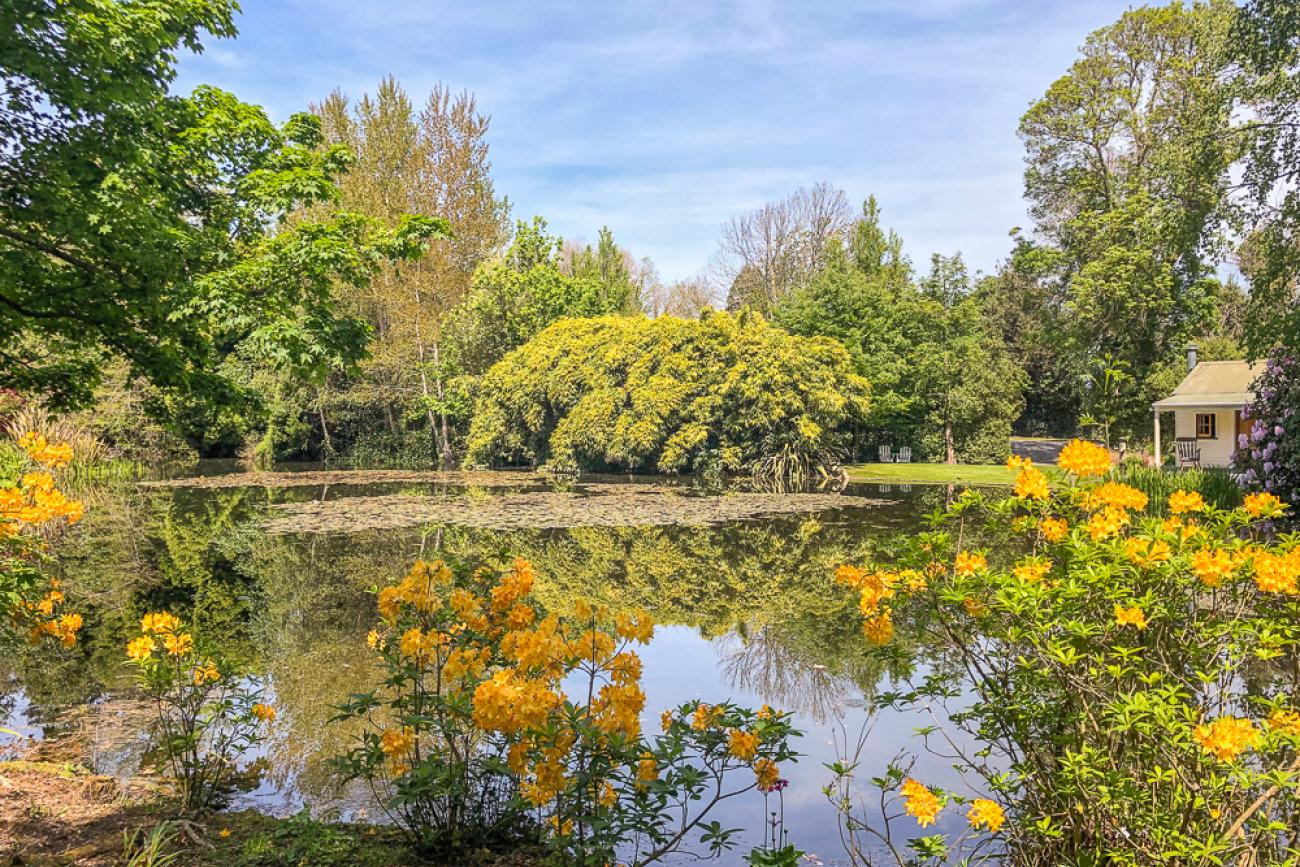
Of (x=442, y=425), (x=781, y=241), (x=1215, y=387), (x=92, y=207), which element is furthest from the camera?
(x=781, y=241)

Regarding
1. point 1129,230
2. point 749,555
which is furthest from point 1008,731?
point 1129,230

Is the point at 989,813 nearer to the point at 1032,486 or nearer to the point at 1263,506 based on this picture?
the point at 1032,486

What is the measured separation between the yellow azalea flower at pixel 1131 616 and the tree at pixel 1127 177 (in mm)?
18818

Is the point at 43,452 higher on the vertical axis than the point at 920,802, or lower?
higher

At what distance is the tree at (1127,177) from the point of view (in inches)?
745

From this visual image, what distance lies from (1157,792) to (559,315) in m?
23.9

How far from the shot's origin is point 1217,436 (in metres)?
18.2

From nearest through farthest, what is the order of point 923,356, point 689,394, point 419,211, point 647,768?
1. point 647,768
2. point 689,394
3. point 419,211
4. point 923,356

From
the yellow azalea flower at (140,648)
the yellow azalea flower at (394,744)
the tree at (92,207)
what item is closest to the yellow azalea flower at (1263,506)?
the yellow azalea flower at (394,744)

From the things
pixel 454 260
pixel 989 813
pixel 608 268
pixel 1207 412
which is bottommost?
pixel 989 813

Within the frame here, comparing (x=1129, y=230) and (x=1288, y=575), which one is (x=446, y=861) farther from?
(x=1129, y=230)

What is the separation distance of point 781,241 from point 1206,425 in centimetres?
1862

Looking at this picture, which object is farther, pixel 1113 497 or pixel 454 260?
pixel 454 260

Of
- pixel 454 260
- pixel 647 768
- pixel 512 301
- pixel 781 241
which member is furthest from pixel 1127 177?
pixel 647 768
